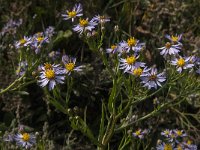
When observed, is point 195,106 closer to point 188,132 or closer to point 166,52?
point 188,132

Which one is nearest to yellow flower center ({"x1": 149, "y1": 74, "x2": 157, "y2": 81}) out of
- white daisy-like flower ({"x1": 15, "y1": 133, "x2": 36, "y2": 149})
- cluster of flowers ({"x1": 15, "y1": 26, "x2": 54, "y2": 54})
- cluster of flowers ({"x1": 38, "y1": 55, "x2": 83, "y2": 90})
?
cluster of flowers ({"x1": 38, "y1": 55, "x2": 83, "y2": 90})

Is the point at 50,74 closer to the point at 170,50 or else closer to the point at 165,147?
the point at 170,50

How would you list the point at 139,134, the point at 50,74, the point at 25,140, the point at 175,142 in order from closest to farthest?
the point at 50,74 → the point at 25,140 → the point at 139,134 → the point at 175,142

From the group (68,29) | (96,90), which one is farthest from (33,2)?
(96,90)

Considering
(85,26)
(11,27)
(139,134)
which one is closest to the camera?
(85,26)

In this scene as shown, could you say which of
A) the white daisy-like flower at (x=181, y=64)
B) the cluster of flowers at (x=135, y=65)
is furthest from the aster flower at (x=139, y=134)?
the white daisy-like flower at (x=181, y=64)

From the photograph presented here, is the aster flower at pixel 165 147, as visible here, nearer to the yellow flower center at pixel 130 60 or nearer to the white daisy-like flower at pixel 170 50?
the white daisy-like flower at pixel 170 50

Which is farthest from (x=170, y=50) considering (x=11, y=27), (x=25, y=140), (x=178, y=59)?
(x=11, y=27)
